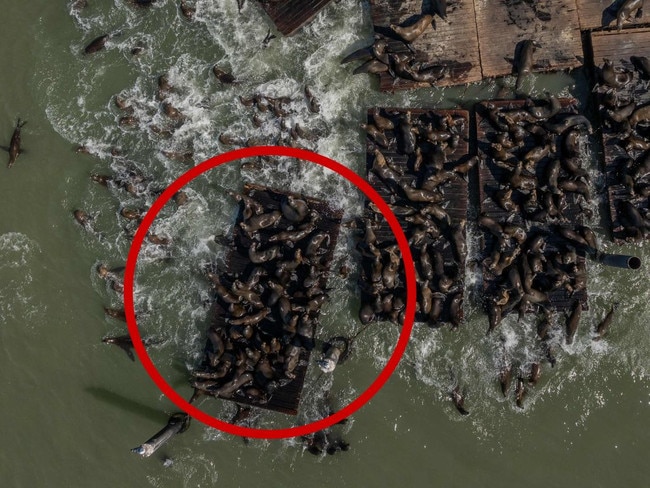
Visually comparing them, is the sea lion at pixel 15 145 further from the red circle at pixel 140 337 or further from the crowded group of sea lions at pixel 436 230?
the crowded group of sea lions at pixel 436 230

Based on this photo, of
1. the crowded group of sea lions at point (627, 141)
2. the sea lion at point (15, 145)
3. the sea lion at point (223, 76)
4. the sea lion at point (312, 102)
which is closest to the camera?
the crowded group of sea lions at point (627, 141)

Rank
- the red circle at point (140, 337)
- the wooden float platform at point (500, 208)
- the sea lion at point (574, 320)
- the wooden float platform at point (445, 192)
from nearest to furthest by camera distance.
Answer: the sea lion at point (574, 320), the wooden float platform at point (500, 208), the wooden float platform at point (445, 192), the red circle at point (140, 337)

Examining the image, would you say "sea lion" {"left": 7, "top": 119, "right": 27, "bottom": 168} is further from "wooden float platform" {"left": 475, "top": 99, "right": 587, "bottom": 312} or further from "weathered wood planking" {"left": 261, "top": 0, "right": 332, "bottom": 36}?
"wooden float platform" {"left": 475, "top": 99, "right": 587, "bottom": 312}

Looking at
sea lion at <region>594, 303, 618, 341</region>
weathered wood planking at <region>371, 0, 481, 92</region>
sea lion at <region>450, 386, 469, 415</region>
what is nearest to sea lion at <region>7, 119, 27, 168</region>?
weathered wood planking at <region>371, 0, 481, 92</region>

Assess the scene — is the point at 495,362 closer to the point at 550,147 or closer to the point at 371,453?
the point at 371,453

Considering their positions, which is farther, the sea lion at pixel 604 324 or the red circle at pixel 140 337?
the red circle at pixel 140 337

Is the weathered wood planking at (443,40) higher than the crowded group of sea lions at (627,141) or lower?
higher

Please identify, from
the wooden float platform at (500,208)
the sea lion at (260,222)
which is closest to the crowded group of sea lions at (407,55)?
the wooden float platform at (500,208)
